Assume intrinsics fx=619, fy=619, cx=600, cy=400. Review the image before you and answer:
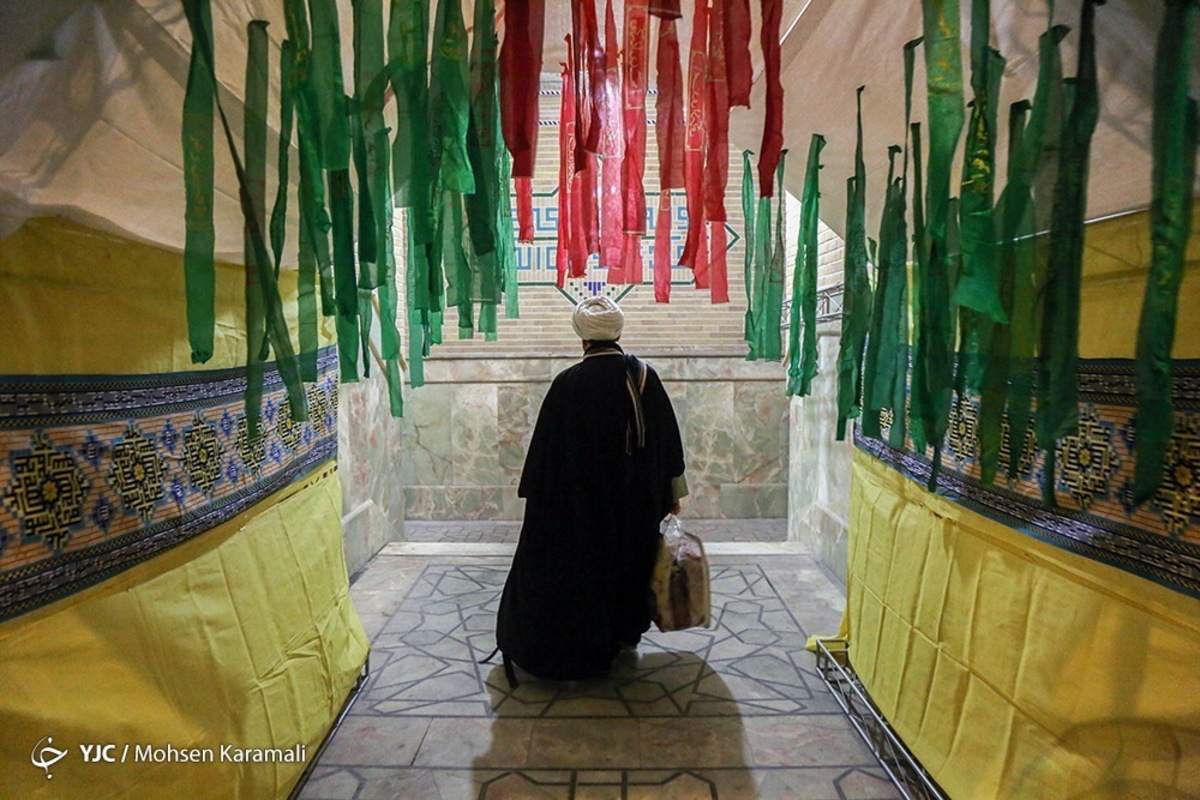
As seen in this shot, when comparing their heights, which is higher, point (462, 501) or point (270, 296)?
point (270, 296)

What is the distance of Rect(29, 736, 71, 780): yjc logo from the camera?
1.13 m

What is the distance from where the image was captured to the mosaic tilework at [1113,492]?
3.97 feet

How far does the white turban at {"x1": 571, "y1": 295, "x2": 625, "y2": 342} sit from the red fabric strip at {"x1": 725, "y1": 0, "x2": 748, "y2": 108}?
1264 millimetres

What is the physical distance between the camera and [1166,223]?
922mm

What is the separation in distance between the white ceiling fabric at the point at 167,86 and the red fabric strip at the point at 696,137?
324mm

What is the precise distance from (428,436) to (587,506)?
3.78 metres

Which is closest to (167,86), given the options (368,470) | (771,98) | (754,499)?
(771,98)

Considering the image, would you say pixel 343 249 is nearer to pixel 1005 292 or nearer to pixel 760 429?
pixel 1005 292

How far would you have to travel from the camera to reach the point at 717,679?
2.75 m

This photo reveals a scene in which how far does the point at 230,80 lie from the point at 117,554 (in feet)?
3.81

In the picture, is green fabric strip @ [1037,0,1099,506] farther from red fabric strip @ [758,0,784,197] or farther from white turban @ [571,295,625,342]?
white turban @ [571,295,625,342]

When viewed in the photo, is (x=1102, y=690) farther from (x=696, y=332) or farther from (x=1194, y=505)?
(x=696, y=332)

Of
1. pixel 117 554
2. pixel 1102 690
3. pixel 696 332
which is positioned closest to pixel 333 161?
pixel 117 554

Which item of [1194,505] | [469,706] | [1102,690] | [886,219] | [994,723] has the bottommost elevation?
[469,706]
